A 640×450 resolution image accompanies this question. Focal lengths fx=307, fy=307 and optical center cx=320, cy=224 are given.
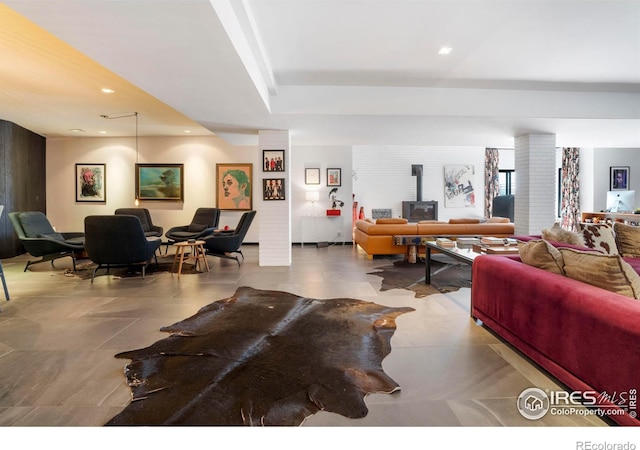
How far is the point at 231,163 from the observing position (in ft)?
27.7

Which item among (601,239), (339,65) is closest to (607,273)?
(601,239)

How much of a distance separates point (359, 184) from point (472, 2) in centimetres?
716

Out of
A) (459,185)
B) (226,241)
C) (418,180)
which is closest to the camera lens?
(226,241)

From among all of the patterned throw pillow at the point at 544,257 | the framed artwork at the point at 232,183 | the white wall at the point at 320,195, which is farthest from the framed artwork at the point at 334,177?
the patterned throw pillow at the point at 544,257

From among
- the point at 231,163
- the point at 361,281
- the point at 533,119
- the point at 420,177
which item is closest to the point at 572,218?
the point at 420,177

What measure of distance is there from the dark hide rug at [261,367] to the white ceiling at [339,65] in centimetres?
252

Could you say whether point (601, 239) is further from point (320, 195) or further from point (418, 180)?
point (418, 180)

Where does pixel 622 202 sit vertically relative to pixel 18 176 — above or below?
below

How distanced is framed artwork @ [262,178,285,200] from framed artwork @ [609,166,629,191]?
10434mm

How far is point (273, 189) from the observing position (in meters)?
5.86

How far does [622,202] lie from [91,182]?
13.0m

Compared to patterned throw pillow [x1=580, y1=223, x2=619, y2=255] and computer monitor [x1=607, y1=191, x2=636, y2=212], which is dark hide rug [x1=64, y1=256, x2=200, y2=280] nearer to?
patterned throw pillow [x1=580, y1=223, x2=619, y2=255]

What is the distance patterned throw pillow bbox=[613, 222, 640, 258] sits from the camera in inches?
129

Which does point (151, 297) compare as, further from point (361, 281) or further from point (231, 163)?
point (231, 163)
